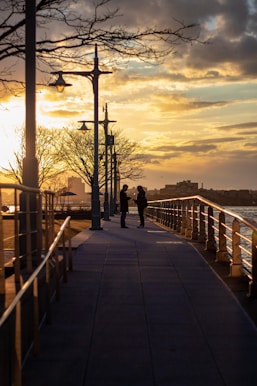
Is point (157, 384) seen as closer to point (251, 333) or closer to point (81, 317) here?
point (251, 333)

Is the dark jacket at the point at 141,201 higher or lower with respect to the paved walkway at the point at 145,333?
higher

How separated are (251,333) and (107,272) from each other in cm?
457

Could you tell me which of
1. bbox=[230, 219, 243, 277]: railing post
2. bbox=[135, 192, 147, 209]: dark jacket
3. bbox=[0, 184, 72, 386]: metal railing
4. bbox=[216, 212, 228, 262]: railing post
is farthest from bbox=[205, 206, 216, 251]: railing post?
bbox=[135, 192, 147, 209]: dark jacket

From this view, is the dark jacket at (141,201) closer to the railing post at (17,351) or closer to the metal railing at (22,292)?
the metal railing at (22,292)

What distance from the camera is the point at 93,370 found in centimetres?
592

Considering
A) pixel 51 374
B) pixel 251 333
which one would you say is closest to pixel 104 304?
pixel 251 333

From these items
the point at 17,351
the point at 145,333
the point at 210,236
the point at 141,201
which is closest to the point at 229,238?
the point at 210,236

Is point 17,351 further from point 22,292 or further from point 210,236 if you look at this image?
point 210,236

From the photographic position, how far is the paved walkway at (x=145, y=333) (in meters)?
5.80

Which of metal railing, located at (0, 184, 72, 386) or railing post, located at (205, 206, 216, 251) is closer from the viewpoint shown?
metal railing, located at (0, 184, 72, 386)

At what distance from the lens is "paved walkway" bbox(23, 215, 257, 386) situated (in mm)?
5805

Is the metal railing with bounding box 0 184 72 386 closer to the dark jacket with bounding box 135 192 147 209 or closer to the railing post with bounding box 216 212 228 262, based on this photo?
the railing post with bounding box 216 212 228 262

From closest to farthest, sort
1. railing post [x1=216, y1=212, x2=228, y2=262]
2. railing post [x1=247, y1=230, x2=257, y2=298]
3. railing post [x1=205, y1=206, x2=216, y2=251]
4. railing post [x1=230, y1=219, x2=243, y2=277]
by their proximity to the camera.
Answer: railing post [x1=247, y1=230, x2=257, y2=298], railing post [x1=230, y1=219, x2=243, y2=277], railing post [x1=216, y1=212, x2=228, y2=262], railing post [x1=205, y1=206, x2=216, y2=251]

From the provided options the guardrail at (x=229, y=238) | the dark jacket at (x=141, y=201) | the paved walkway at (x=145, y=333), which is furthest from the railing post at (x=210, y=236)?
the dark jacket at (x=141, y=201)
